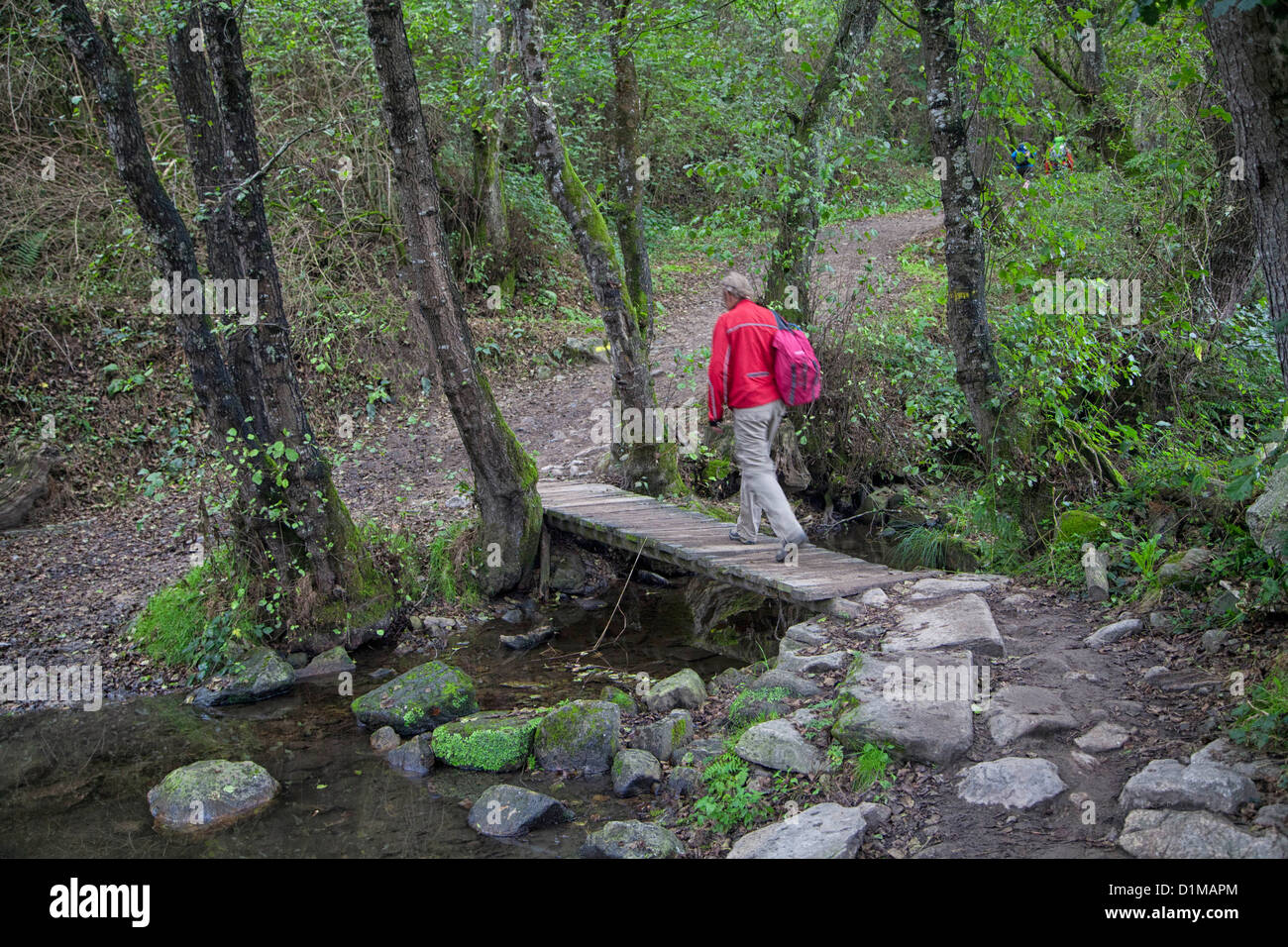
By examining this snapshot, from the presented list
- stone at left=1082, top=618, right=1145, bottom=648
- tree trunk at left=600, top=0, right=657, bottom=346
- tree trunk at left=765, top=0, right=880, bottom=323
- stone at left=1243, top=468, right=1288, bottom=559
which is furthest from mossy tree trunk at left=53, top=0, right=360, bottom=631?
stone at left=1243, top=468, right=1288, bottom=559

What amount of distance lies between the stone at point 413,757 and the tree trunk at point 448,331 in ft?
9.54

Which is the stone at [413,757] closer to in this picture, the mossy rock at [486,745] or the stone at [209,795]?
the mossy rock at [486,745]

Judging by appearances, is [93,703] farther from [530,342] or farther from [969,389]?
[530,342]

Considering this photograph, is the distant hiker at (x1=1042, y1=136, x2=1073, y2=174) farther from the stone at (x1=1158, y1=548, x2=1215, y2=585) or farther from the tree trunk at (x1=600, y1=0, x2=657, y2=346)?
the tree trunk at (x1=600, y1=0, x2=657, y2=346)

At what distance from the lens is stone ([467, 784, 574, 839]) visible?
5.09m

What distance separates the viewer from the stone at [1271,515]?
4.75m

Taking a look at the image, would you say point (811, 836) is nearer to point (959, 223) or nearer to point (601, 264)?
point (959, 223)

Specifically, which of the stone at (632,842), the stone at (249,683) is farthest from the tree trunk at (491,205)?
the stone at (632,842)

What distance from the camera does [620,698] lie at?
6.53m

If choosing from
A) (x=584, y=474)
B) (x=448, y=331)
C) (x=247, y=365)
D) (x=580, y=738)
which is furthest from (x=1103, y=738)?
(x=584, y=474)

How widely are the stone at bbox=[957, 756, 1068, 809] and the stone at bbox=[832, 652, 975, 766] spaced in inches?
8.9

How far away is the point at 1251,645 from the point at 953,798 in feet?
6.06

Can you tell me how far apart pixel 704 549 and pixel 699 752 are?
2410 millimetres

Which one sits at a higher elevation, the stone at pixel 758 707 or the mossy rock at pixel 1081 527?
the mossy rock at pixel 1081 527
